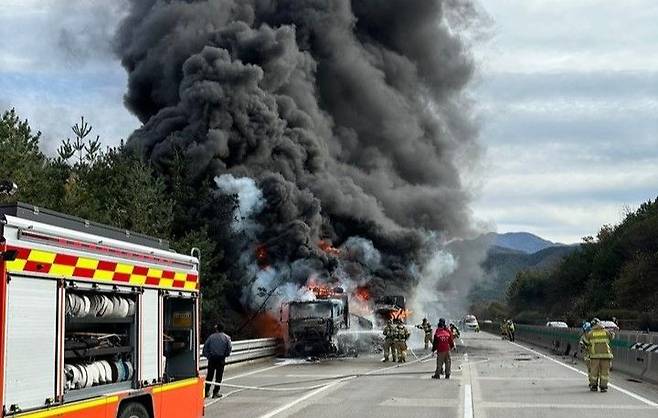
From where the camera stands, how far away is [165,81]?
52344mm

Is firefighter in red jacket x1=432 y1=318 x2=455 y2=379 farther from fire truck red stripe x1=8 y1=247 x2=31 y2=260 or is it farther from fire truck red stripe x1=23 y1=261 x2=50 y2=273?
fire truck red stripe x1=8 y1=247 x2=31 y2=260

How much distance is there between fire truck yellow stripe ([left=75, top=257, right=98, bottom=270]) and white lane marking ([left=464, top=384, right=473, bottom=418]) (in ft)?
21.0

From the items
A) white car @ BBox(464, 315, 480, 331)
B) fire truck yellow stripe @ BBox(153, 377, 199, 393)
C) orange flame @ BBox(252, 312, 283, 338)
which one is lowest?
white car @ BBox(464, 315, 480, 331)

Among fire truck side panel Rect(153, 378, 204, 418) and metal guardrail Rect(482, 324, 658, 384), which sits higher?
fire truck side panel Rect(153, 378, 204, 418)

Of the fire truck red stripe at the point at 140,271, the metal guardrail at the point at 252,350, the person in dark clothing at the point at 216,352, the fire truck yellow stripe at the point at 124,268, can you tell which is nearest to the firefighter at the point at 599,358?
the person in dark clothing at the point at 216,352

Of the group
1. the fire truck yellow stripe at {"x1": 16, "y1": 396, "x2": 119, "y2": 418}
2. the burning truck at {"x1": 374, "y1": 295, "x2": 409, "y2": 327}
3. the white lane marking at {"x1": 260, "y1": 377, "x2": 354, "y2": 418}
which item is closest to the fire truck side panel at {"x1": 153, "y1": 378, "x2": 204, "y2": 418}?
the fire truck yellow stripe at {"x1": 16, "y1": 396, "x2": 119, "y2": 418}

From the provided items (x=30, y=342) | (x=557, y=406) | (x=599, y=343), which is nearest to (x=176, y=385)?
(x=30, y=342)

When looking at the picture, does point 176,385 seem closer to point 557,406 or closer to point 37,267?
point 37,267

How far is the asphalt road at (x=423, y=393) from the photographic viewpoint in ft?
39.3

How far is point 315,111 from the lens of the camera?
55.3 meters

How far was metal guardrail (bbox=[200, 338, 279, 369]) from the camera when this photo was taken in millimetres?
22250

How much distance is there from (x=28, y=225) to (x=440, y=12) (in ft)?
202

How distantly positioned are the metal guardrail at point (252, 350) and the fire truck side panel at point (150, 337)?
13452 mm

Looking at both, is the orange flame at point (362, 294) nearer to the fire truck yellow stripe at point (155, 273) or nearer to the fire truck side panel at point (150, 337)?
the fire truck yellow stripe at point (155, 273)
